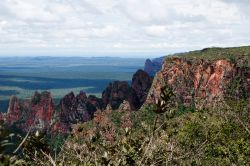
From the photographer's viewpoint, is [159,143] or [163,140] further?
[163,140]

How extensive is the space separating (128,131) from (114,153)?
1.78 metres

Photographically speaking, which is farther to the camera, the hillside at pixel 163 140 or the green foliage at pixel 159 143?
the green foliage at pixel 159 143

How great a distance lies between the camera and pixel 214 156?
5616 centimetres

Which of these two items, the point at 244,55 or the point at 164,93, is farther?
the point at 244,55

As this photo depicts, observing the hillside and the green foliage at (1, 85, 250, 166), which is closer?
the hillside

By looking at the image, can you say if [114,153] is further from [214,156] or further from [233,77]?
[233,77]

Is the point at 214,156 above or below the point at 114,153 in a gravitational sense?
below

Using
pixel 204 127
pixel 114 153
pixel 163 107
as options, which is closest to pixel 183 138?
pixel 204 127

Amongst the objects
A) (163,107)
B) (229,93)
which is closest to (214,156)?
(163,107)

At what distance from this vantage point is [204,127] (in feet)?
217

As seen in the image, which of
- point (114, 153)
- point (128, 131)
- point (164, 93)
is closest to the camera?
point (164, 93)

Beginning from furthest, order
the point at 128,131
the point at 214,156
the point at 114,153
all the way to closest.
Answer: the point at 214,156 → the point at 114,153 → the point at 128,131

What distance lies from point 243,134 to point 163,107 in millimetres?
48288

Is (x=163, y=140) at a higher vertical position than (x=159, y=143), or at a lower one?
lower
